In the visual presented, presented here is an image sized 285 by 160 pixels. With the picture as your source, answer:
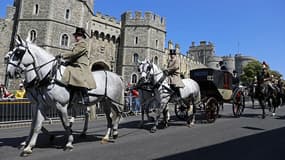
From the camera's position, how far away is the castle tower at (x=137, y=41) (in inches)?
1465

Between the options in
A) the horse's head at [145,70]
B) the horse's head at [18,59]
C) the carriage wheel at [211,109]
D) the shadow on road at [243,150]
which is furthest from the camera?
the carriage wheel at [211,109]

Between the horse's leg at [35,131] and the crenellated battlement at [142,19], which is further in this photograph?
the crenellated battlement at [142,19]

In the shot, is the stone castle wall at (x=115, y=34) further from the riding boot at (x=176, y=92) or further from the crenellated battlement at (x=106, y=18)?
the riding boot at (x=176, y=92)

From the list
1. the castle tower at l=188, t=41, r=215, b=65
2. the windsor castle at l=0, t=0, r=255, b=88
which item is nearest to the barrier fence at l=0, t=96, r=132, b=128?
the windsor castle at l=0, t=0, r=255, b=88

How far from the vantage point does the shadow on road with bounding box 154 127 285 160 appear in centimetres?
474

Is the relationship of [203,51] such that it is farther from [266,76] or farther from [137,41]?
[266,76]

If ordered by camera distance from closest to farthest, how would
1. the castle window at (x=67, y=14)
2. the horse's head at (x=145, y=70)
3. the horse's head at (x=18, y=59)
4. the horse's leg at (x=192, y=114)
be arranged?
the horse's head at (x=18, y=59)
the horse's head at (x=145, y=70)
the horse's leg at (x=192, y=114)
the castle window at (x=67, y=14)

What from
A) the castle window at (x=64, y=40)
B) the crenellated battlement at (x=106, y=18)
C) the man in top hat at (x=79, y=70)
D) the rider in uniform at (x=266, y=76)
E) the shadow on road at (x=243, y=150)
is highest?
the crenellated battlement at (x=106, y=18)

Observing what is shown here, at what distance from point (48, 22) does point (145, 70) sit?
22916mm

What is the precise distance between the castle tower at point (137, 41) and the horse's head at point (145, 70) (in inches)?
1141

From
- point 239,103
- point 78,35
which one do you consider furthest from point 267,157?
point 239,103

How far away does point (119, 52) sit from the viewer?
40000mm

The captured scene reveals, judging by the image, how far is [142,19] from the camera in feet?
124

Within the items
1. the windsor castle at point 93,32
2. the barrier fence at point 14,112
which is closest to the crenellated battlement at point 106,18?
the windsor castle at point 93,32
